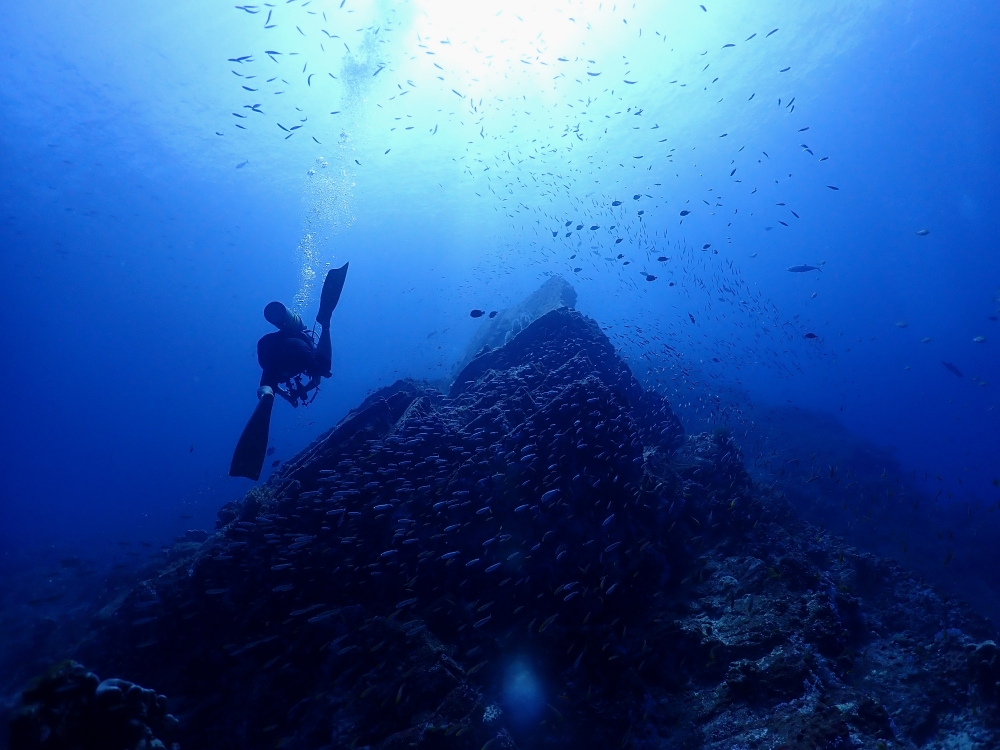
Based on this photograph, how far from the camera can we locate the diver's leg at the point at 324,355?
38.4ft

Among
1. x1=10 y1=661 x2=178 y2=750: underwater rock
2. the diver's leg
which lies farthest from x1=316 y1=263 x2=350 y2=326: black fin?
x1=10 y1=661 x2=178 y2=750: underwater rock

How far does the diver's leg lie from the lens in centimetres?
1171

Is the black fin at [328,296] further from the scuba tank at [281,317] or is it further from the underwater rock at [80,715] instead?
the underwater rock at [80,715]

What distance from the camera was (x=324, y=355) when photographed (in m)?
12.1

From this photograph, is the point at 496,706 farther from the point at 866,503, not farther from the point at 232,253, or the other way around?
the point at 232,253

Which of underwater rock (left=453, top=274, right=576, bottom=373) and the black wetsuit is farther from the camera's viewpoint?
underwater rock (left=453, top=274, right=576, bottom=373)

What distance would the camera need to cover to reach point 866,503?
20359 millimetres

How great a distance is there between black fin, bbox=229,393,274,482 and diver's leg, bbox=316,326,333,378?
2.22 m

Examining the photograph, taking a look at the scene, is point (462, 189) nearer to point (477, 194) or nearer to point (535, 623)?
point (477, 194)

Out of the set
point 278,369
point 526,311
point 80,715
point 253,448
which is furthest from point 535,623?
point 526,311

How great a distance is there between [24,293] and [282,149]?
273 feet

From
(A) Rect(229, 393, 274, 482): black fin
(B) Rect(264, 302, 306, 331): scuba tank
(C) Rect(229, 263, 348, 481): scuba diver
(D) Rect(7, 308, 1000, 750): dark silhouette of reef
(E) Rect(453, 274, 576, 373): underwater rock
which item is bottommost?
(D) Rect(7, 308, 1000, 750): dark silhouette of reef

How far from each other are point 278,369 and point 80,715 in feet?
28.4

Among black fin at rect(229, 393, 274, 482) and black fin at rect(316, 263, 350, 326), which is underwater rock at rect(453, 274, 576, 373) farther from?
black fin at rect(229, 393, 274, 482)
